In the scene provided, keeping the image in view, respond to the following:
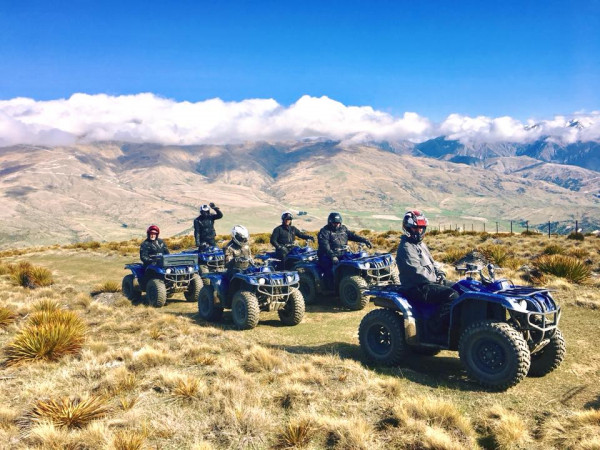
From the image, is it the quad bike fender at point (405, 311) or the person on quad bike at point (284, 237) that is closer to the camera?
the quad bike fender at point (405, 311)

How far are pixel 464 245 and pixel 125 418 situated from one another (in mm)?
25331

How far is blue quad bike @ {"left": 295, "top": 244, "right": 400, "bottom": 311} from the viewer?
1315 cm

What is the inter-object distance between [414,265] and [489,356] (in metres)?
1.92

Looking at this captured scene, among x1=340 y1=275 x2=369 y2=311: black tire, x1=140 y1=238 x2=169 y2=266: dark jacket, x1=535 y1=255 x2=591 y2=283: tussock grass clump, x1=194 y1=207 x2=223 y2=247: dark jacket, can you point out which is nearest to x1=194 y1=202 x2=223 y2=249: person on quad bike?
x1=194 y1=207 x2=223 y2=247: dark jacket

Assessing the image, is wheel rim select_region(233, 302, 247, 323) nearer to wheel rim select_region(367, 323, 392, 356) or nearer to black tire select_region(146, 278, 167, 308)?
wheel rim select_region(367, 323, 392, 356)

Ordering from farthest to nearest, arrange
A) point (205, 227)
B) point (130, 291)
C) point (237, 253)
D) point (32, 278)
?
point (32, 278) < point (205, 227) < point (130, 291) < point (237, 253)

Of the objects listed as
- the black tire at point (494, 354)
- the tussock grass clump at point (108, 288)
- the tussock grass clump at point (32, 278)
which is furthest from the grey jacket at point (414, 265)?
the tussock grass clump at point (32, 278)

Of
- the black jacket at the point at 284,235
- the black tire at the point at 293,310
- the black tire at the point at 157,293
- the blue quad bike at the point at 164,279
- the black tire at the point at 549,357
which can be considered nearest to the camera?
the black tire at the point at 549,357

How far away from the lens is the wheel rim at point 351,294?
1312 cm

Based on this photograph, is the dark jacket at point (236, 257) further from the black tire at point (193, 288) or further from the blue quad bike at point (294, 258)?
the black tire at point (193, 288)

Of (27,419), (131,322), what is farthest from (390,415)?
(131,322)

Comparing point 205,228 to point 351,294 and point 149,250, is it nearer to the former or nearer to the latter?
point 149,250

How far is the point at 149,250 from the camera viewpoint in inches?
631

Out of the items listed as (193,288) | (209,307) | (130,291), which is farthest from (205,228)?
(209,307)
